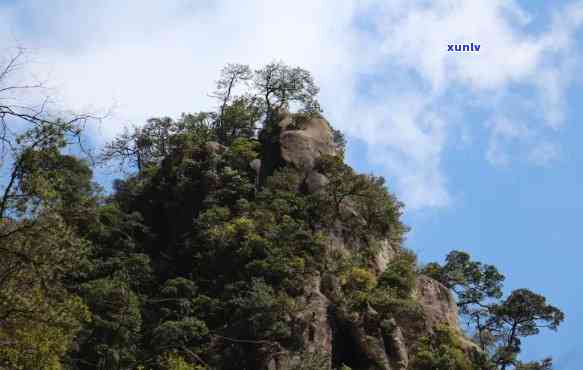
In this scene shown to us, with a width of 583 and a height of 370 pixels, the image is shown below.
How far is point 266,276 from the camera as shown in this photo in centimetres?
3183

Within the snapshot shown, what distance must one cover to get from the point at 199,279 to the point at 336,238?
7.81 metres

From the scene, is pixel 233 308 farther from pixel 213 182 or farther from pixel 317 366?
pixel 213 182

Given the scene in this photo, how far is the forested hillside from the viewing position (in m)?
A: 29.0

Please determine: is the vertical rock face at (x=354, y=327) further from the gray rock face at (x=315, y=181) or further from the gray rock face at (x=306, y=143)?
the gray rock face at (x=306, y=143)

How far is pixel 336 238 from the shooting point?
36.5 metres

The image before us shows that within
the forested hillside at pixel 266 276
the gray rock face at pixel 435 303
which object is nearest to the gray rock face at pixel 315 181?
the forested hillside at pixel 266 276

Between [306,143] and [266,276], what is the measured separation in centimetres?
1328

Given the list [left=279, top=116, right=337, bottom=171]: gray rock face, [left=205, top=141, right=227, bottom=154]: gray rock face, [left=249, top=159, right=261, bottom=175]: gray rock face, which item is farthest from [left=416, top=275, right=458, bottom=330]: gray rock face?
[left=205, top=141, right=227, bottom=154]: gray rock face

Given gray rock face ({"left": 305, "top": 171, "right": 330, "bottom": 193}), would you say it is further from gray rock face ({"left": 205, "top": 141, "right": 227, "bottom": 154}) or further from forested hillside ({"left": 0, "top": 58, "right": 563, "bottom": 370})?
gray rock face ({"left": 205, "top": 141, "right": 227, "bottom": 154})

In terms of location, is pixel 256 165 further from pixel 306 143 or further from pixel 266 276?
pixel 266 276

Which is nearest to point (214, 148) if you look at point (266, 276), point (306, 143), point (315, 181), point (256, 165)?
point (256, 165)

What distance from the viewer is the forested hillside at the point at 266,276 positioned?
95.3ft

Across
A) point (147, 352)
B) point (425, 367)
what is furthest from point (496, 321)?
point (147, 352)

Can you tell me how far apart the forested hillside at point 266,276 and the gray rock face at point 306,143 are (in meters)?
0.12
